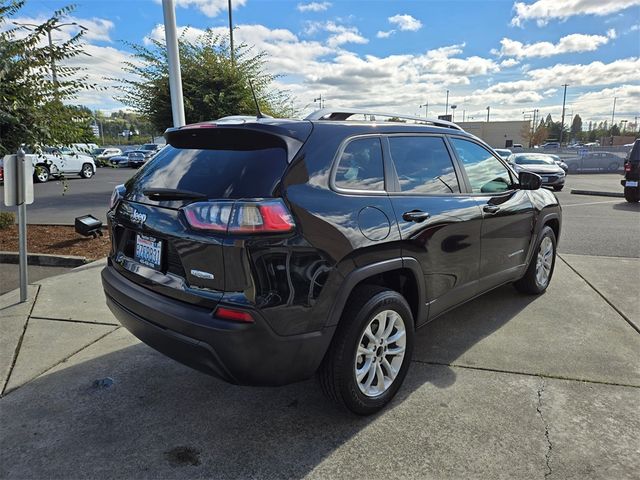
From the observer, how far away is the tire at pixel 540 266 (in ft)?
15.6

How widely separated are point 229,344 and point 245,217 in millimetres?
620

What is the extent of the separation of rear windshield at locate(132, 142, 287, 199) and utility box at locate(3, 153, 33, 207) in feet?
7.78

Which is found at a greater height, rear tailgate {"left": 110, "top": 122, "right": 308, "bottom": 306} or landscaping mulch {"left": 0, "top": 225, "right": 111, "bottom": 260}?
rear tailgate {"left": 110, "top": 122, "right": 308, "bottom": 306}

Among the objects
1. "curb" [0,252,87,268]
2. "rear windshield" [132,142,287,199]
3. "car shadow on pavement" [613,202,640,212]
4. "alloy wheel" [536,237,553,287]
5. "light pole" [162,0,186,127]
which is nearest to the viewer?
"rear windshield" [132,142,287,199]

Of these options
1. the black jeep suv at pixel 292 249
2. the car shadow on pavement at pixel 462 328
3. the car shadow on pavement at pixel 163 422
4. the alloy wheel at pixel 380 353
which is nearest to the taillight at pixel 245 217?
the black jeep suv at pixel 292 249

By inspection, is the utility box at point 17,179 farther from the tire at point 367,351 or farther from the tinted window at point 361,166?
the tire at point 367,351

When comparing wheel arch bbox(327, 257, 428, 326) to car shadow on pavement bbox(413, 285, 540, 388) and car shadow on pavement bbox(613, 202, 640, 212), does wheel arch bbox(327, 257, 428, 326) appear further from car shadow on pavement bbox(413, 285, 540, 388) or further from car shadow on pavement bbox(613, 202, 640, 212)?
car shadow on pavement bbox(613, 202, 640, 212)

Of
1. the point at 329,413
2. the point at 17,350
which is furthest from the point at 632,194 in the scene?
the point at 17,350

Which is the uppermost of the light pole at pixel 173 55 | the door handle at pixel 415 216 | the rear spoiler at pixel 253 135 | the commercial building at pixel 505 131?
the commercial building at pixel 505 131

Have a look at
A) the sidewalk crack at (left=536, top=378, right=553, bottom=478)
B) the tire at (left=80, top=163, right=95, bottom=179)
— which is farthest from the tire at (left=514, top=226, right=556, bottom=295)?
the tire at (left=80, top=163, right=95, bottom=179)

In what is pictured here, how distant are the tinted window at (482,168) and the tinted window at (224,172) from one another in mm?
1877

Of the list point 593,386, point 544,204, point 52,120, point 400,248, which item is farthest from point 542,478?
point 52,120

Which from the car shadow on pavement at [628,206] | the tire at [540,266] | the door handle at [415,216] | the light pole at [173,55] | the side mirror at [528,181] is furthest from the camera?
the car shadow on pavement at [628,206]

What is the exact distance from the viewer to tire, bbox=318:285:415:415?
2.57 meters
